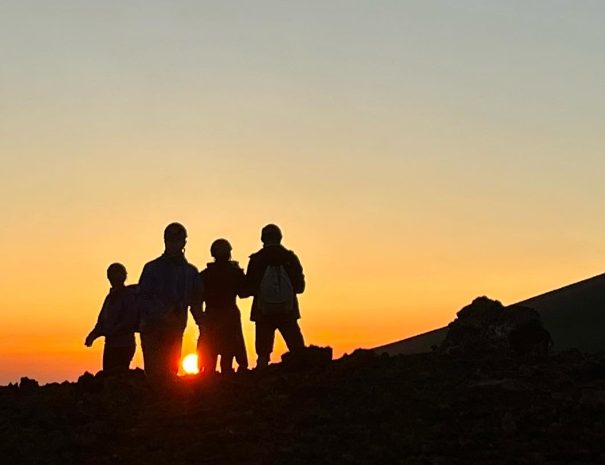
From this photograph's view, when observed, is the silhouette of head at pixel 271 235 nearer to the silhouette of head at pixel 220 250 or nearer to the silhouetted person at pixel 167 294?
the silhouette of head at pixel 220 250

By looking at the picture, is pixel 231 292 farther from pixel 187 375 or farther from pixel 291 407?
pixel 291 407

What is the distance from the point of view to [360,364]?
14688 millimetres

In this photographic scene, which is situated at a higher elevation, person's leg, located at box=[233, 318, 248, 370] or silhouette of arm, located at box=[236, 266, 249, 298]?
silhouette of arm, located at box=[236, 266, 249, 298]

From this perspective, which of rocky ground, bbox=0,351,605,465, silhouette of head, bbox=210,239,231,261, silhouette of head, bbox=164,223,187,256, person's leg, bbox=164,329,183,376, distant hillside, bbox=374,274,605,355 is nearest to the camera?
rocky ground, bbox=0,351,605,465

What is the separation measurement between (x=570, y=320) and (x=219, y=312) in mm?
19713

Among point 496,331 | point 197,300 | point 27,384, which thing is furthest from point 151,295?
point 496,331

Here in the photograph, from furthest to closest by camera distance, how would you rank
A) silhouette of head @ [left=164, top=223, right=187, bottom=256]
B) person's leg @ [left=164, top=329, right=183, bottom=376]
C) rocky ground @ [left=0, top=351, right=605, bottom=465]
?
person's leg @ [left=164, top=329, right=183, bottom=376], silhouette of head @ [left=164, top=223, right=187, bottom=256], rocky ground @ [left=0, top=351, right=605, bottom=465]

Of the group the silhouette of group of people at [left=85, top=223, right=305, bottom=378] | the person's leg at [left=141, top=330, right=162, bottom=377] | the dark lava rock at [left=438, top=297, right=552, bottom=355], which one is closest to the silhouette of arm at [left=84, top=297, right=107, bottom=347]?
the silhouette of group of people at [left=85, top=223, right=305, bottom=378]

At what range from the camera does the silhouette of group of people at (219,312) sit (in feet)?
47.9

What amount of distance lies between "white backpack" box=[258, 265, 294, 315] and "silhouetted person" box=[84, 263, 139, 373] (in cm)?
188

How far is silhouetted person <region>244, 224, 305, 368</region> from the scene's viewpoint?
49.8 feet

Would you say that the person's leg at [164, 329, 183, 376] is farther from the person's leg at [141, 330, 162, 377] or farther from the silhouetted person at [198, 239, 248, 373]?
the silhouetted person at [198, 239, 248, 373]

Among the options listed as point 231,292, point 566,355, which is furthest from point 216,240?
point 566,355

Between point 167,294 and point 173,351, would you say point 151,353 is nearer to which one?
point 173,351
